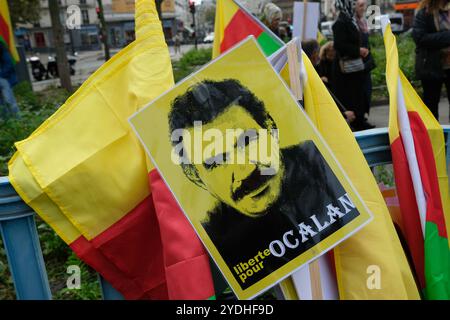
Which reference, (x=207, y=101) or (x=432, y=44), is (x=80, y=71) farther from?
(x=207, y=101)

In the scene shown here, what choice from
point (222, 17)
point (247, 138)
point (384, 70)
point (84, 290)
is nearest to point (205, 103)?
point (247, 138)

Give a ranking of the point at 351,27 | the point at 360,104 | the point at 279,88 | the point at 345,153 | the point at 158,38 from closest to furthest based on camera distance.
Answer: the point at 279,88, the point at 345,153, the point at 158,38, the point at 351,27, the point at 360,104

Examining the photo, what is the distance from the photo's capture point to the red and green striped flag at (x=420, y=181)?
167 centimetres

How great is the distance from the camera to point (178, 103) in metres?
1.50

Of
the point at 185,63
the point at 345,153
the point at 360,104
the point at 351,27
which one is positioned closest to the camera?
the point at 345,153

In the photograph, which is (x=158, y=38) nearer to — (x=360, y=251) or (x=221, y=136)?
(x=221, y=136)

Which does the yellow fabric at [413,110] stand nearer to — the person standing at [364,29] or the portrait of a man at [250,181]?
the portrait of a man at [250,181]

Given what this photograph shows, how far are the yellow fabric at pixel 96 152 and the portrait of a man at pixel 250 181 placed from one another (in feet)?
0.72

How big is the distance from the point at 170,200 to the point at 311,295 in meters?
0.53

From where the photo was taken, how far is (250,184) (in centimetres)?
149

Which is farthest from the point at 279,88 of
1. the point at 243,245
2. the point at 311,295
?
the point at 311,295

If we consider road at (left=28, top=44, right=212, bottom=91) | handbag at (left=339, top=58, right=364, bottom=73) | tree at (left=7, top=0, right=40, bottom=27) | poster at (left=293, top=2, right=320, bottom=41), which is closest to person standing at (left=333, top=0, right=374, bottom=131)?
handbag at (left=339, top=58, right=364, bottom=73)

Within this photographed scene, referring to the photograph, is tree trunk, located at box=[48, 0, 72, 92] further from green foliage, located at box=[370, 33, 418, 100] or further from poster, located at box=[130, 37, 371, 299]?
poster, located at box=[130, 37, 371, 299]
